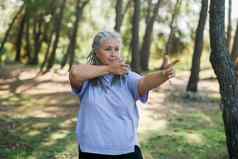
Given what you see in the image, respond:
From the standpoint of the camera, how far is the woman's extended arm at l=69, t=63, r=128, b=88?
3293 millimetres

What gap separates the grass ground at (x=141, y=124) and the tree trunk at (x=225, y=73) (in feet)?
4.91

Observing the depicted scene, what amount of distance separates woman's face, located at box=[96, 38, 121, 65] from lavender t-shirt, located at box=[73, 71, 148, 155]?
0.12 meters

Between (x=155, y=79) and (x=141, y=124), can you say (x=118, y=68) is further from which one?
(x=141, y=124)

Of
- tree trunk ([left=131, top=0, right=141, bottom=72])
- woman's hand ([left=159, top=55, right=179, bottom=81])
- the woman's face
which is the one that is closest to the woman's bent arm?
the woman's face

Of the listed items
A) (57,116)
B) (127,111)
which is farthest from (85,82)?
(57,116)

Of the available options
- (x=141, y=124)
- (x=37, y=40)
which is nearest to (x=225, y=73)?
(x=141, y=124)

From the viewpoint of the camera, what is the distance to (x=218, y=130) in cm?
1056

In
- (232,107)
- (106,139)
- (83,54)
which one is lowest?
(83,54)

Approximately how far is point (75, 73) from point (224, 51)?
3.62 m

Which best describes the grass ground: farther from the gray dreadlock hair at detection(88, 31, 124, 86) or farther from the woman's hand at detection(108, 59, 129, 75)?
the woman's hand at detection(108, 59, 129, 75)

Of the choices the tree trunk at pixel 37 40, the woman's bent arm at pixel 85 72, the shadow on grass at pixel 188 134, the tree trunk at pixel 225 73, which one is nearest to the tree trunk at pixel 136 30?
the shadow on grass at pixel 188 134

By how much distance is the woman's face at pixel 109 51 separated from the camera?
342 centimetres

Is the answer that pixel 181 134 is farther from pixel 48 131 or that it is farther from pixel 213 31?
pixel 213 31

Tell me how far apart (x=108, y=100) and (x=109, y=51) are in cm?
34
